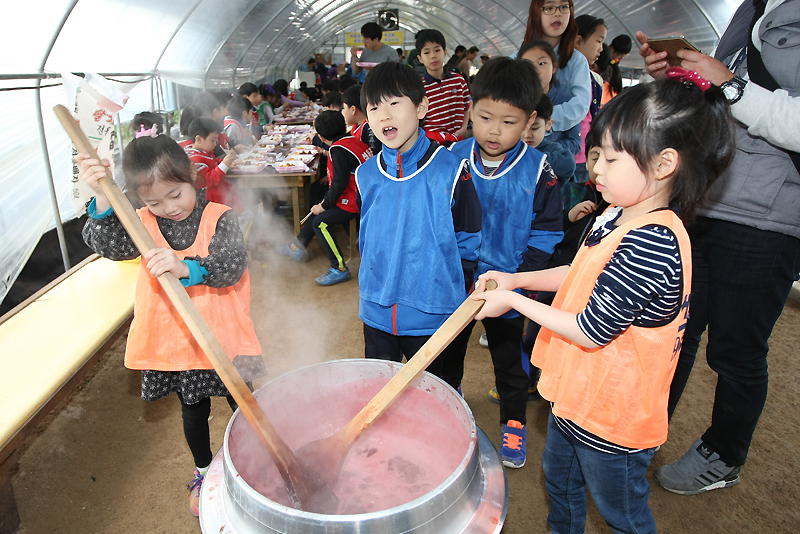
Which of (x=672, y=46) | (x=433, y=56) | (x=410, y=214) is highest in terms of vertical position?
(x=433, y=56)

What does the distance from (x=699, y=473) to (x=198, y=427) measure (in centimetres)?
201

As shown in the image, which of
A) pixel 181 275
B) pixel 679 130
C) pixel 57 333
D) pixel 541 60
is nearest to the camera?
pixel 679 130

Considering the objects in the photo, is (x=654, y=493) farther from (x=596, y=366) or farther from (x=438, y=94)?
(x=438, y=94)

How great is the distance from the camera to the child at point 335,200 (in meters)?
3.75

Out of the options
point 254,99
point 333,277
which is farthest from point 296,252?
point 254,99

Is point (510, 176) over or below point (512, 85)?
below

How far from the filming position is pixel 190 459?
2.12 m

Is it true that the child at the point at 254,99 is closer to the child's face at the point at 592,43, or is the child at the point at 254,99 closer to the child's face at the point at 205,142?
the child's face at the point at 205,142

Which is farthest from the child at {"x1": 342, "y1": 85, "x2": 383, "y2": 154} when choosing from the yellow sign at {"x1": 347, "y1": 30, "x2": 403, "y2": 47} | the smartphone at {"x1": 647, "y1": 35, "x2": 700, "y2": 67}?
the yellow sign at {"x1": 347, "y1": 30, "x2": 403, "y2": 47}

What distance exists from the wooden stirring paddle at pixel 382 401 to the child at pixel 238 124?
4802mm

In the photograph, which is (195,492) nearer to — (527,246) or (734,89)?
(527,246)

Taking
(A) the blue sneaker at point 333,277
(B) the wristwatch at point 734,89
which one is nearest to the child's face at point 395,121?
(B) the wristwatch at point 734,89

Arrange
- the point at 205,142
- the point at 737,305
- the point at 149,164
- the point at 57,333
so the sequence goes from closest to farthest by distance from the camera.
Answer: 1. the point at 149,164
2. the point at 737,305
3. the point at 57,333
4. the point at 205,142

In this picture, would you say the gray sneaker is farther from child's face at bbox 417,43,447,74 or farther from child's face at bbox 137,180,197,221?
child's face at bbox 417,43,447,74
